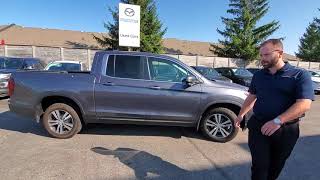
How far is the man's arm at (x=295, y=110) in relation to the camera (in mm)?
3254

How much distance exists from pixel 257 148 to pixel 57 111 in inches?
173

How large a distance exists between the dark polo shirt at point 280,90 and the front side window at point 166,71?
9.90 feet

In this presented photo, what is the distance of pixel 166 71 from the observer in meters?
6.60

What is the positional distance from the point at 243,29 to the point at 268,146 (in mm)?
38430

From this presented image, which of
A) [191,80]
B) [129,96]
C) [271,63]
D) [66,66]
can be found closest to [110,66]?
[129,96]

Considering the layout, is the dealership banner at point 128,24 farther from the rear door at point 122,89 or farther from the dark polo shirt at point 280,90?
the dark polo shirt at point 280,90

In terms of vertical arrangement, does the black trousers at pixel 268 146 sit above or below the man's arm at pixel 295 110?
below

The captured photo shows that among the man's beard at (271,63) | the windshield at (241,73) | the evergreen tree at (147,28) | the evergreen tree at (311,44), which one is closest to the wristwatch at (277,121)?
the man's beard at (271,63)

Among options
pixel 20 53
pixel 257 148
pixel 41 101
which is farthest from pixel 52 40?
pixel 257 148

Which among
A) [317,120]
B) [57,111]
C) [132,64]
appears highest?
[132,64]

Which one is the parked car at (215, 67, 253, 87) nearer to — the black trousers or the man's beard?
the black trousers

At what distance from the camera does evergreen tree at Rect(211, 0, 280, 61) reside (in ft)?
128

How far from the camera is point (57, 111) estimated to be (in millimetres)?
6684

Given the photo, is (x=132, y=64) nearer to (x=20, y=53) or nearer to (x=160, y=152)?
(x=160, y=152)
